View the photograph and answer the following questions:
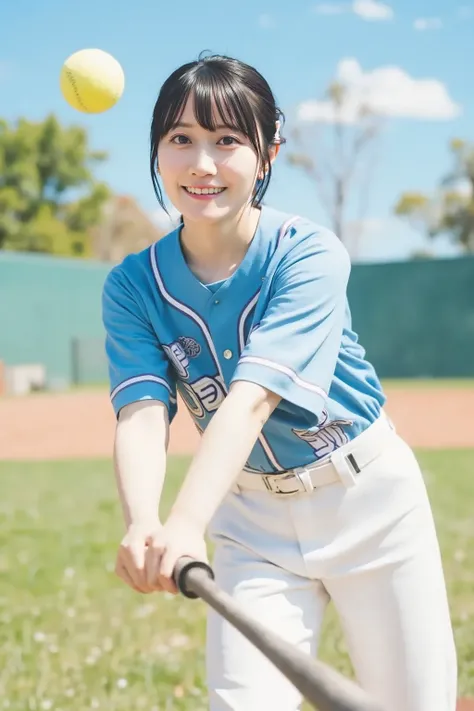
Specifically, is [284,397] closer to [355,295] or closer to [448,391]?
[448,391]

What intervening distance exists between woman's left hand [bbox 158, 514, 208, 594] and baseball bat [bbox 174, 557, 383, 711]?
0.10 metres

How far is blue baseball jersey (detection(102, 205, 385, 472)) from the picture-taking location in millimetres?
2336

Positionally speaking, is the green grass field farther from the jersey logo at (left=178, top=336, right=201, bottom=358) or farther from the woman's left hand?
the woman's left hand

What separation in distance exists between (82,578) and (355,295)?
64.7ft

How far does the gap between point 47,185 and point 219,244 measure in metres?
41.9

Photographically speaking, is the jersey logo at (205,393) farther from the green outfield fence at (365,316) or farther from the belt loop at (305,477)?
the green outfield fence at (365,316)

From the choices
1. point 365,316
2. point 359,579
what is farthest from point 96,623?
point 365,316

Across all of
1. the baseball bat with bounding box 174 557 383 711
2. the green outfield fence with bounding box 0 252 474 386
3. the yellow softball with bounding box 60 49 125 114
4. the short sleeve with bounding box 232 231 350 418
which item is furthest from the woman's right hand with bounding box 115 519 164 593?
the green outfield fence with bounding box 0 252 474 386

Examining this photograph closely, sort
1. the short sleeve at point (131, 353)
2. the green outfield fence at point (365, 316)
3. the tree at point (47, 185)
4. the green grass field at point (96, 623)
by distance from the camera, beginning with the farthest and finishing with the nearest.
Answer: the tree at point (47, 185), the green outfield fence at point (365, 316), the green grass field at point (96, 623), the short sleeve at point (131, 353)

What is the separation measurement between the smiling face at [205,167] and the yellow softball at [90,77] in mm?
756

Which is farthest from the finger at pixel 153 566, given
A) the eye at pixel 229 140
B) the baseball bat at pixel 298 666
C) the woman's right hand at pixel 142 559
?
the eye at pixel 229 140

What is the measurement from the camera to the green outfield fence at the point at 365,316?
22.9 meters

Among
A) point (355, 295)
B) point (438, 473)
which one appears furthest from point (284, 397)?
point (355, 295)

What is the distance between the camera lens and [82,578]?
222 inches
